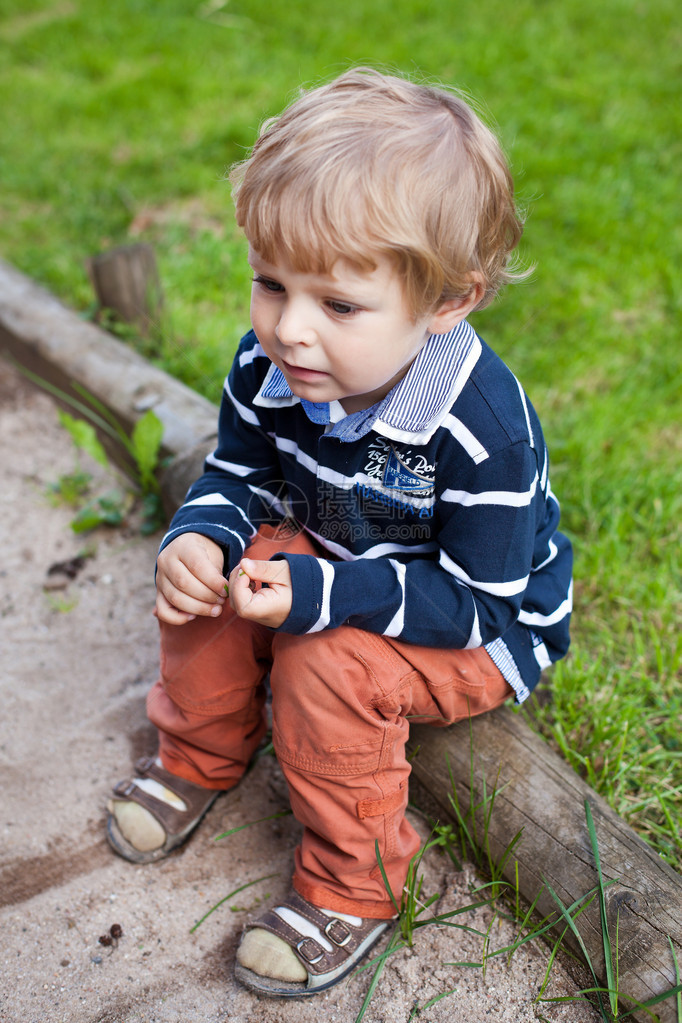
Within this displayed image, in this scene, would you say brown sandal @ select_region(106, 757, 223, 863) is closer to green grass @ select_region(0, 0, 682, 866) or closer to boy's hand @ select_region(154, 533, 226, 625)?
boy's hand @ select_region(154, 533, 226, 625)

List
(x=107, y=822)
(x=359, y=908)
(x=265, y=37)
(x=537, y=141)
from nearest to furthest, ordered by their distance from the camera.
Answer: (x=359, y=908), (x=107, y=822), (x=537, y=141), (x=265, y=37)

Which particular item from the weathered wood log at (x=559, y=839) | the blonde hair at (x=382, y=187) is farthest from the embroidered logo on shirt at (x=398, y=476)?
the weathered wood log at (x=559, y=839)

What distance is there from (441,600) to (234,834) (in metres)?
0.78

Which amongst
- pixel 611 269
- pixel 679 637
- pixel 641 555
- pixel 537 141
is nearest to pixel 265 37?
pixel 537 141

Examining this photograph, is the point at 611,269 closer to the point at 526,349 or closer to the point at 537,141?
the point at 526,349

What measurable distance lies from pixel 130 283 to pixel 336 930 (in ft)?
7.41

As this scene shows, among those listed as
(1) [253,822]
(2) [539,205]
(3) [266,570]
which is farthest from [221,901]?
(2) [539,205]

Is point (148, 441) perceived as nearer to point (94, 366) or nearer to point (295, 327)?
point (94, 366)

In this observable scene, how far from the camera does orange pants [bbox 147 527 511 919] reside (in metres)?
1.44

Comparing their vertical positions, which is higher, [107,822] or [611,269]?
[611,269]

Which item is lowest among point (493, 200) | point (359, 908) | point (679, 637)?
point (359, 908)

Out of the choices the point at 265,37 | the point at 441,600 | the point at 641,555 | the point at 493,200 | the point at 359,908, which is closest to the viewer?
the point at 493,200

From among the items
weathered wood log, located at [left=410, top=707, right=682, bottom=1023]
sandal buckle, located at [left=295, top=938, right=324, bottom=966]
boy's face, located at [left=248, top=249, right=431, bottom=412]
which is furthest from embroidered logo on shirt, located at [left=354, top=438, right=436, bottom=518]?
sandal buckle, located at [left=295, top=938, right=324, bottom=966]

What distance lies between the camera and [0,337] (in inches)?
123
